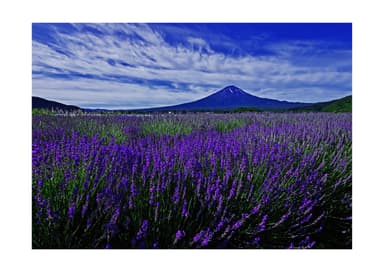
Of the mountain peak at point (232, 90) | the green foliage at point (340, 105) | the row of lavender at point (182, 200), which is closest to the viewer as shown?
the row of lavender at point (182, 200)

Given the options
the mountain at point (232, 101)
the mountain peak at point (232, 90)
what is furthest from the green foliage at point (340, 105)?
the mountain peak at point (232, 90)

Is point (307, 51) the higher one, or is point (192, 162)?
point (307, 51)

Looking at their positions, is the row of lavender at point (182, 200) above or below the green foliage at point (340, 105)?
below

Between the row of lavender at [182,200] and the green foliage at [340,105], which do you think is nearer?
the row of lavender at [182,200]

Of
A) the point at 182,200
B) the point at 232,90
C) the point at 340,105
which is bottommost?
the point at 182,200

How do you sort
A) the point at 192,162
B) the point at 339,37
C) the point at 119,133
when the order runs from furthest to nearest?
the point at 119,133 < the point at 339,37 < the point at 192,162

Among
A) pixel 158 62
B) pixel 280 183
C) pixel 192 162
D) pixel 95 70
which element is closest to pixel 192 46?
pixel 158 62

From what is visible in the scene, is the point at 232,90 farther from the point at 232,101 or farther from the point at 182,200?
the point at 182,200

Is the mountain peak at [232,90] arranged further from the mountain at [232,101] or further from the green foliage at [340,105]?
the green foliage at [340,105]

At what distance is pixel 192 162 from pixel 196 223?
32cm

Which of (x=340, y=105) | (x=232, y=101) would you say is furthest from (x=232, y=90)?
(x=340, y=105)
